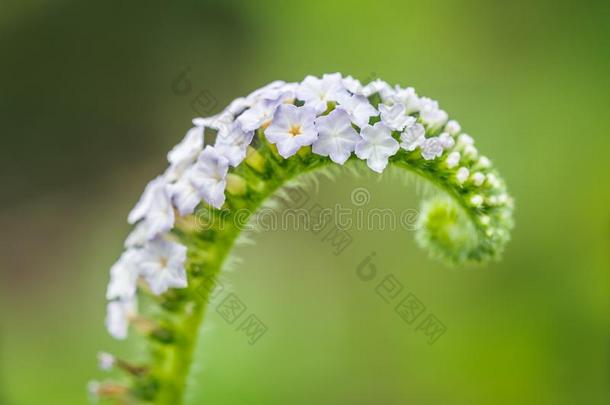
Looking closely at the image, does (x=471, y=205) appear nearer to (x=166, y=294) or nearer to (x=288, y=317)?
(x=166, y=294)

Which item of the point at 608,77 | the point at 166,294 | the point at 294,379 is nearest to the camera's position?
→ the point at 166,294

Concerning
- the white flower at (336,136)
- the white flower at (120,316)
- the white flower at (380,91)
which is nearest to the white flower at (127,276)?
the white flower at (120,316)

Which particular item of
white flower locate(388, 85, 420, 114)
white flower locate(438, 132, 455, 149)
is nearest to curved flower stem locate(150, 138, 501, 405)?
white flower locate(438, 132, 455, 149)

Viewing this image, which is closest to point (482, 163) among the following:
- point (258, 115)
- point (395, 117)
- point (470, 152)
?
point (470, 152)

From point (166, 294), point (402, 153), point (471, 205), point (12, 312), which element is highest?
point (12, 312)

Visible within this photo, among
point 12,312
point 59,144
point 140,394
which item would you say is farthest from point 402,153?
point 59,144

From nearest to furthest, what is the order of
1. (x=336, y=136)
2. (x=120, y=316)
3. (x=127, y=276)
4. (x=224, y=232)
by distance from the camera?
1. (x=336, y=136)
2. (x=127, y=276)
3. (x=224, y=232)
4. (x=120, y=316)

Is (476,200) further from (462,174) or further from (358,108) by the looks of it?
(358,108)
